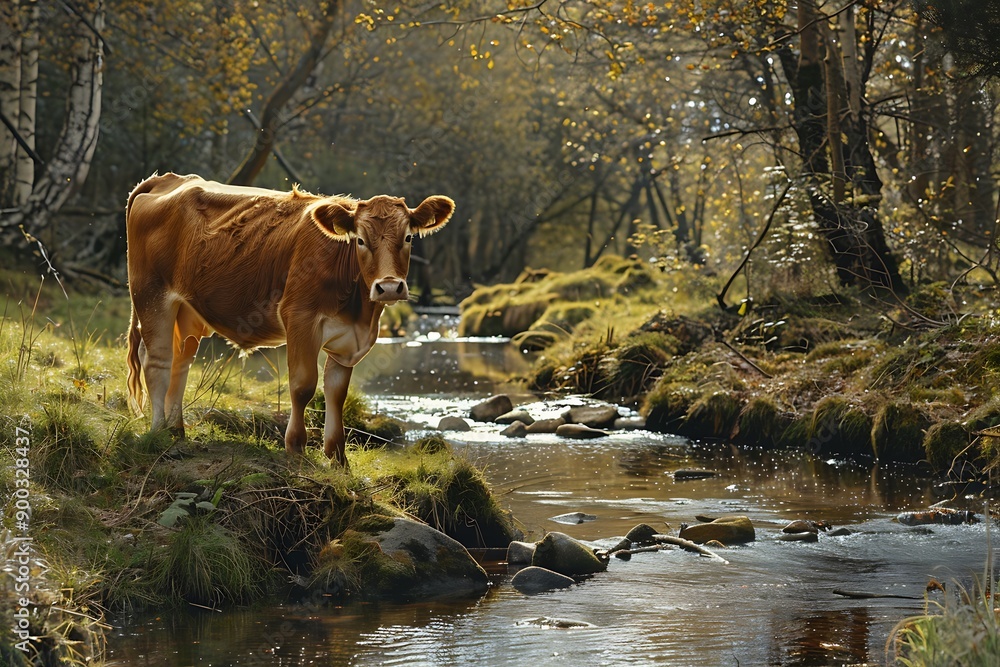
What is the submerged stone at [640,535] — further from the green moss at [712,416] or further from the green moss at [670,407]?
the green moss at [670,407]

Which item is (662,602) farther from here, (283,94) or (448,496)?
(283,94)

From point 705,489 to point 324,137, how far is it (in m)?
35.5

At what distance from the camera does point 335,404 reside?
28.2 ft

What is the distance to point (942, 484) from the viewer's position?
11.4m

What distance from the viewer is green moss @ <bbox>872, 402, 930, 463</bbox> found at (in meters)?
12.7

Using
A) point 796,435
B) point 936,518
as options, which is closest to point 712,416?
point 796,435

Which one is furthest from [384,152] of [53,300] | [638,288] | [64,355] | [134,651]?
[134,651]

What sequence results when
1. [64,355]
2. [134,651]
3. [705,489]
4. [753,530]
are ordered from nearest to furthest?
[134,651] → [753,530] → [705,489] → [64,355]

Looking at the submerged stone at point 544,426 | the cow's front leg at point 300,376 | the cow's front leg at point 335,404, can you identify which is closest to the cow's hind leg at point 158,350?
the cow's front leg at point 300,376

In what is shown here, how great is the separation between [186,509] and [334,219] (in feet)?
6.85

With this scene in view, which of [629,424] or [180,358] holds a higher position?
[180,358]

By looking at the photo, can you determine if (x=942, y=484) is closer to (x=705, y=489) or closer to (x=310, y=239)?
(x=705, y=489)

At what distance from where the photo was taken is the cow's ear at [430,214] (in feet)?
26.5

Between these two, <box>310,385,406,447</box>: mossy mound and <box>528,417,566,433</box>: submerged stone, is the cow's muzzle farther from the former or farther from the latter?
<box>528,417,566,433</box>: submerged stone
